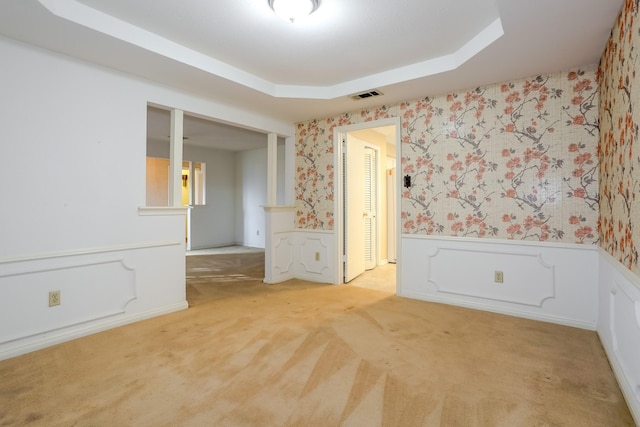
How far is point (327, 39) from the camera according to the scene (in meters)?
2.52

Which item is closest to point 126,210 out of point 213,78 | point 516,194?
point 213,78

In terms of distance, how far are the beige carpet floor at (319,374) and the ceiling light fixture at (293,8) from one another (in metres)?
2.21

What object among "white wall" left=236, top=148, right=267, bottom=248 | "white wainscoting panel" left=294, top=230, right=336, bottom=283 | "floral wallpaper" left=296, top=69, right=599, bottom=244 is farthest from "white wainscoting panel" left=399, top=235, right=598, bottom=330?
"white wall" left=236, top=148, right=267, bottom=248

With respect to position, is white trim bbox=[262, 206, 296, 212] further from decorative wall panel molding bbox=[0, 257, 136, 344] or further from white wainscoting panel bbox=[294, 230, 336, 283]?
decorative wall panel molding bbox=[0, 257, 136, 344]

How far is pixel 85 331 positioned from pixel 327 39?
2.92 metres

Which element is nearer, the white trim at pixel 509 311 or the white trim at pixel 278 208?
the white trim at pixel 509 311

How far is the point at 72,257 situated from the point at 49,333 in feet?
1.79

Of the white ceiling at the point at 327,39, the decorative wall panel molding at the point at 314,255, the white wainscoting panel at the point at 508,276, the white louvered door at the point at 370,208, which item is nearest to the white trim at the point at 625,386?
the white wainscoting panel at the point at 508,276

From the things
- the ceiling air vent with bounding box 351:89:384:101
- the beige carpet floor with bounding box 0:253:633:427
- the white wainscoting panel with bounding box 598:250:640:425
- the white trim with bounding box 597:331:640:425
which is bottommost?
the beige carpet floor with bounding box 0:253:633:427

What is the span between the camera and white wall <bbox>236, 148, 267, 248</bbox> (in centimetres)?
764

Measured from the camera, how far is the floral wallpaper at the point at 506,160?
106 inches

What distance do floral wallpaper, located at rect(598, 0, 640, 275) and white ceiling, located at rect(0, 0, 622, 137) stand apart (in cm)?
21

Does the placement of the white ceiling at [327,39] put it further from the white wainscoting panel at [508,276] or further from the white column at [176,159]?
the white wainscoting panel at [508,276]

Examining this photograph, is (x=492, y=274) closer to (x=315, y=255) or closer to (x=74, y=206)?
(x=315, y=255)
